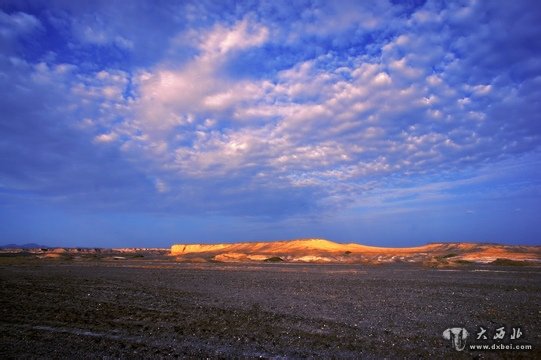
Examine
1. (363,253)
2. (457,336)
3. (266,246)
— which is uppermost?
(266,246)

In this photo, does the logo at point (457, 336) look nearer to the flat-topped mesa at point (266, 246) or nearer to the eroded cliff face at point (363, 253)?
the eroded cliff face at point (363, 253)

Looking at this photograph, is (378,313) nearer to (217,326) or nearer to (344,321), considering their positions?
(344,321)

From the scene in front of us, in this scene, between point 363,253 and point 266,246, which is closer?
point 363,253

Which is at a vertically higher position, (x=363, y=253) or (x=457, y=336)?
(x=363, y=253)

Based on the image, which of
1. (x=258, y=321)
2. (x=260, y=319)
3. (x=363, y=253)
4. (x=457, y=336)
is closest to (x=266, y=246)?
(x=363, y=253)

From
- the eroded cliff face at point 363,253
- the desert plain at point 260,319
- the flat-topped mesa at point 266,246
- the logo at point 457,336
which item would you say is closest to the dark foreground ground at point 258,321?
the desert plain at point 260,319

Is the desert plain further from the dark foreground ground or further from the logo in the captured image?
the logo

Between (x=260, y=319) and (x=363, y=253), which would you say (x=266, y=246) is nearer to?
(x=363, y=253)

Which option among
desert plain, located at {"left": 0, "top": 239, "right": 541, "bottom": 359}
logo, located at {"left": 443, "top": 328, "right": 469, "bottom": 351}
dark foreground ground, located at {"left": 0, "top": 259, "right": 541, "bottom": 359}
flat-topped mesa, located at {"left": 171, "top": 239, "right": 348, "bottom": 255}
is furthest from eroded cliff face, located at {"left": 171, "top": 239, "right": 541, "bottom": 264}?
logo, located at {"left": 443, "top": 328, "right": 469, "bottom": 351}

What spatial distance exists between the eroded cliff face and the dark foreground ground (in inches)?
1281

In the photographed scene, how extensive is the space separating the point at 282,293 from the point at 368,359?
11041 millimetres

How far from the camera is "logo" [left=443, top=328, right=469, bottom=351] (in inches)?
356

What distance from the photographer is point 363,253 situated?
70.9 metres

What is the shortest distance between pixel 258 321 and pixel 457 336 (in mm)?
5852
